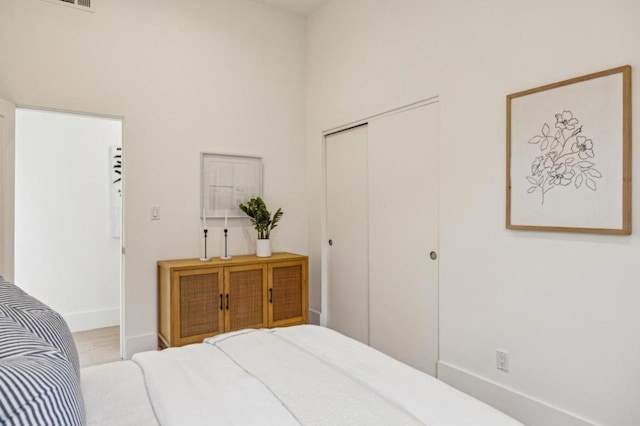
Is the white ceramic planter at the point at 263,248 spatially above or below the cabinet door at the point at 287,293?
above

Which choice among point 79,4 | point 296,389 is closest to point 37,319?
point 296,389

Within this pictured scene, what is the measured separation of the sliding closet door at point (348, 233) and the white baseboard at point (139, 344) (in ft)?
5.25

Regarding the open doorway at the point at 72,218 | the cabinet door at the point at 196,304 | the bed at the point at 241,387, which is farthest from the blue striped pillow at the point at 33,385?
the open doorway at the point at 72,218

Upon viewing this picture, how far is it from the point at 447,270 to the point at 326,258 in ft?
4.95

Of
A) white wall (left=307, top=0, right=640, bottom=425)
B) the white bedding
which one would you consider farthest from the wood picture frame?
the white bedding

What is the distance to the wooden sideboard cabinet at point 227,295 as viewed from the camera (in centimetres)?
303

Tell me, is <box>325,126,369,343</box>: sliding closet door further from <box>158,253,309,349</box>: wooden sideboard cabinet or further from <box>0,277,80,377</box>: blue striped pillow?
<box>0,277,80,377</box>: blue striped pillow

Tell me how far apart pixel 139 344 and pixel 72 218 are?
5.52 ft

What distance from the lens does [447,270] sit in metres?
2.58

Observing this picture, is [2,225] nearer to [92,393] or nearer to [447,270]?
[92,393]

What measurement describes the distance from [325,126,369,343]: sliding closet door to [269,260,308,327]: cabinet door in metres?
0.34

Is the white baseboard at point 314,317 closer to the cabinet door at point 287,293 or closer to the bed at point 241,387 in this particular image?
the cabinet door at point 287,293

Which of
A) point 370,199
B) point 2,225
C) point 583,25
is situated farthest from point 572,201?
point 2,225

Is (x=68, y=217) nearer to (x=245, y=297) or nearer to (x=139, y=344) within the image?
(x=139, y=344)
